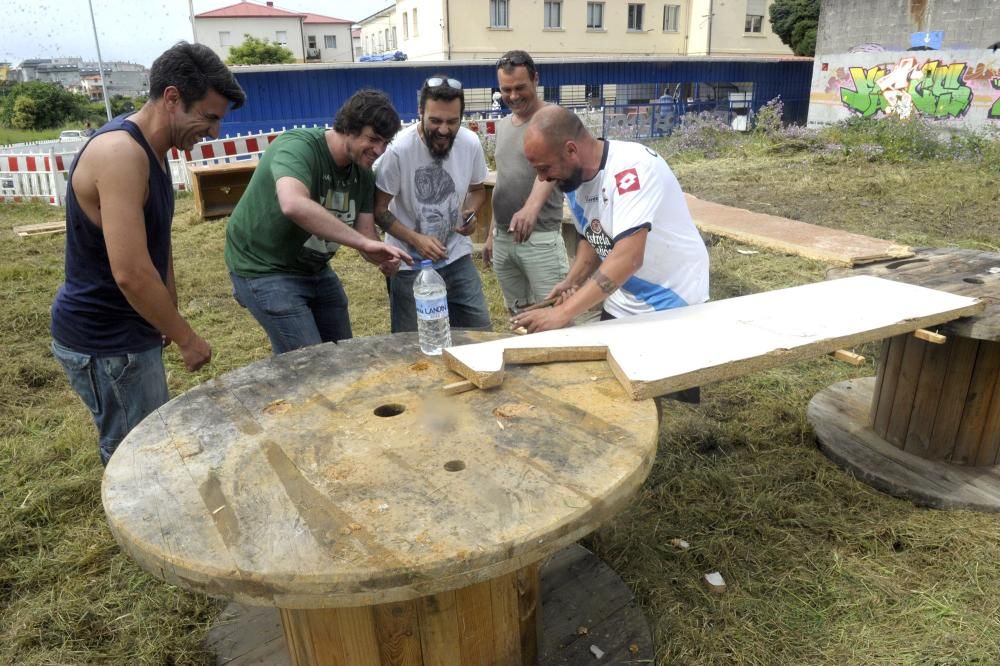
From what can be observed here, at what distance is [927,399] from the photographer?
11.0ft

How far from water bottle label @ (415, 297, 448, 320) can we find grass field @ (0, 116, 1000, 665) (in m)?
1.27

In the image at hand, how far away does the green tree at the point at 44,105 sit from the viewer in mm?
31500

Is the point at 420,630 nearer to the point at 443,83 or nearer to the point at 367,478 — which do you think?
the point at 367,478

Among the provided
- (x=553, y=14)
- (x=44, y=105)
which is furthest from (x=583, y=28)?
(x=44, y=105)

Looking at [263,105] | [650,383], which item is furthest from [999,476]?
[263,105]

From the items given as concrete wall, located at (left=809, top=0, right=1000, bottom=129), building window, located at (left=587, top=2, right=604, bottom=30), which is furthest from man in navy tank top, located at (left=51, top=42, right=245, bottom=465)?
building window, located at (left=587, top=2, right=604, bottom=30)

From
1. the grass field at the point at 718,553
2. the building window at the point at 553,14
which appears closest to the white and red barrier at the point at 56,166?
the grass field at the point at 718,553

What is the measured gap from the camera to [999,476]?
3256mm

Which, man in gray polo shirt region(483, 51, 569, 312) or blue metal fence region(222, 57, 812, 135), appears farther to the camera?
blue metal fence region(222, 57, 812, 135)

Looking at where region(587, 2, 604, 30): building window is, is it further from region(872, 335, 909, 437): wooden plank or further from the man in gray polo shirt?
region(872, 335, 909, 437): wooden plank

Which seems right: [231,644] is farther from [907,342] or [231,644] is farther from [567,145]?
[907,342]

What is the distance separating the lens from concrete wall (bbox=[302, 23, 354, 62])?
58.1m

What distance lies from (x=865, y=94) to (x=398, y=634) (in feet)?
71.8

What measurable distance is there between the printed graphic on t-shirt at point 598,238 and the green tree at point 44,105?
3634 cm
